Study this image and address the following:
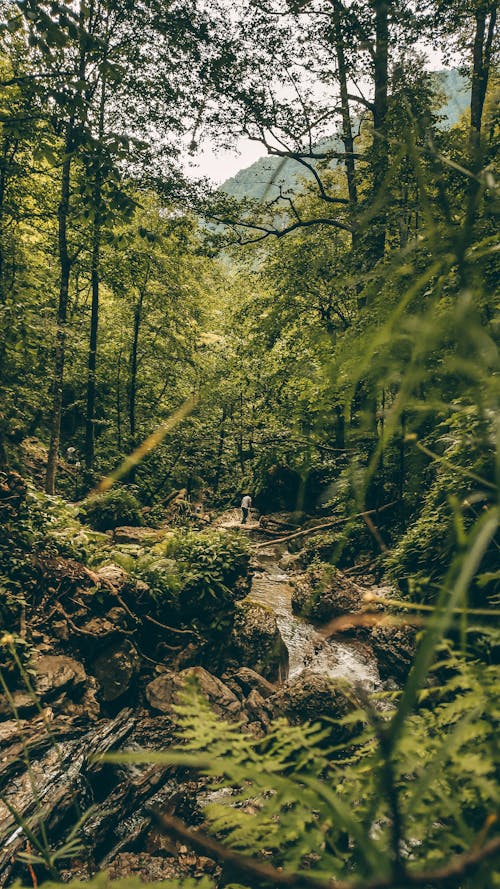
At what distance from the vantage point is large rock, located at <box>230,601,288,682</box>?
6.23 meters

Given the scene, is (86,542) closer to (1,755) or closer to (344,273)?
(1,755)

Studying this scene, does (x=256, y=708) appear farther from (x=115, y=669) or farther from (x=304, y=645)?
(x=304, y=645)

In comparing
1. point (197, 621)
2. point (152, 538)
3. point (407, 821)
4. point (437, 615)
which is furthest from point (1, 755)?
point (152, 538)

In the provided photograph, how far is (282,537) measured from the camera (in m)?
7.54

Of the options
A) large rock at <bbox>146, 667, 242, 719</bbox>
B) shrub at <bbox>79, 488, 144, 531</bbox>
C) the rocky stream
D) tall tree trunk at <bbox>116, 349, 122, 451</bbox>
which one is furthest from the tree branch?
tall tree trunk at <bbox>116, 349, 122, 451</bbox>

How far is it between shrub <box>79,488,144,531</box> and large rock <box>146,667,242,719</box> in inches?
336

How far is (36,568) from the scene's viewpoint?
541cm

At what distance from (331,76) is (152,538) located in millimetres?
12016

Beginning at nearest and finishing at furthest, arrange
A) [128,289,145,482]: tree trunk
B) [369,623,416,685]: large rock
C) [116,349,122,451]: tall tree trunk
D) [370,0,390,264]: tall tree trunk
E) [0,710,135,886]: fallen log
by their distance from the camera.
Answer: [0,710,135,886]: fallen log < [369,623,416,685]: large rock < [370,0,390,264]: tall tree trunk < [128,289,145,482]: tree trunk < [116,349,122,451]: tall tree trunk

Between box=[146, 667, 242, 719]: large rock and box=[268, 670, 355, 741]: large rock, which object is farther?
box=[146, 667, 242, 719]: large rock

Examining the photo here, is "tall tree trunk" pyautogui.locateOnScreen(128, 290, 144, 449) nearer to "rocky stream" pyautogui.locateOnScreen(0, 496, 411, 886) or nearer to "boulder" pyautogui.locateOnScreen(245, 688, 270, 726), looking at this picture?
"rocky stream" pyautogui.locateOnScreen(0, 496, 411, 886)

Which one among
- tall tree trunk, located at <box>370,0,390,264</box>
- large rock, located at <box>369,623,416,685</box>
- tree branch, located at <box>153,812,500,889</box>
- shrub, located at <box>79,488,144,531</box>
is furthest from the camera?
shrub, located at <box>79,488,144,531</box>

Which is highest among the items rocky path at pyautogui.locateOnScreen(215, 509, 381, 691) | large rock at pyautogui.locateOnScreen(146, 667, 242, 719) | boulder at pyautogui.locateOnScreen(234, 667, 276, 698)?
large rock at pyautogui.locateOnScreen(146, 667, 242, 719)

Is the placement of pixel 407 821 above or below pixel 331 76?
below
